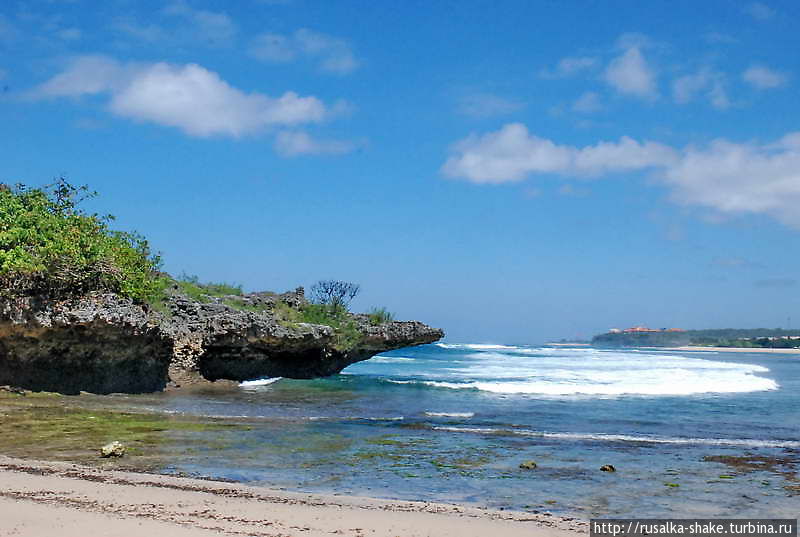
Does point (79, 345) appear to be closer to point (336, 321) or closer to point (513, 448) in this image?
point (336, 321)

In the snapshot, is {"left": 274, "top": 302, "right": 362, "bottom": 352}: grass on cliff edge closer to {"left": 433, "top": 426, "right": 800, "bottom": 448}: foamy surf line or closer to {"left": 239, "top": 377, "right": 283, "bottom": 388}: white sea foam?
{"left": 239, "top": 377, "right": 283, "bottom": 388}: white sea foam

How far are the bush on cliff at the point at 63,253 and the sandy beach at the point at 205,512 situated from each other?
10.00 metres

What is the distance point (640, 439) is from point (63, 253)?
14.9m

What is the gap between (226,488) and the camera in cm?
812

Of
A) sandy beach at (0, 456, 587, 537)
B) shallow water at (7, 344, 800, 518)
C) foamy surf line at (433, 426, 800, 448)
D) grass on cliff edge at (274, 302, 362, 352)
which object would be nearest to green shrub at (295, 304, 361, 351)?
grass on cliff edge at (274, 302, 362, 352)

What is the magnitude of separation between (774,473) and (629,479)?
8.76 feet

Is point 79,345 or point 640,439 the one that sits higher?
point 79,345

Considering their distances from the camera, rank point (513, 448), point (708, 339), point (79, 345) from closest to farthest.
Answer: point (513, 448)
point (79, 345)
point (708, 339)

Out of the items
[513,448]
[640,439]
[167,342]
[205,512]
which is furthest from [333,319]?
[205,512]

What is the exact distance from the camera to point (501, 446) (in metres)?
13.0

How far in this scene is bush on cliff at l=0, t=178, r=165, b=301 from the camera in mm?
17125

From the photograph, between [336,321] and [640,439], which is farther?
[336,321]

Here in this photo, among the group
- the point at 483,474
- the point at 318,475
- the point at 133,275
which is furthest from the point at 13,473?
the point at 133,275

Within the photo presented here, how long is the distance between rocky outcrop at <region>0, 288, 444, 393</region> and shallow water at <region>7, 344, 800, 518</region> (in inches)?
55.2
